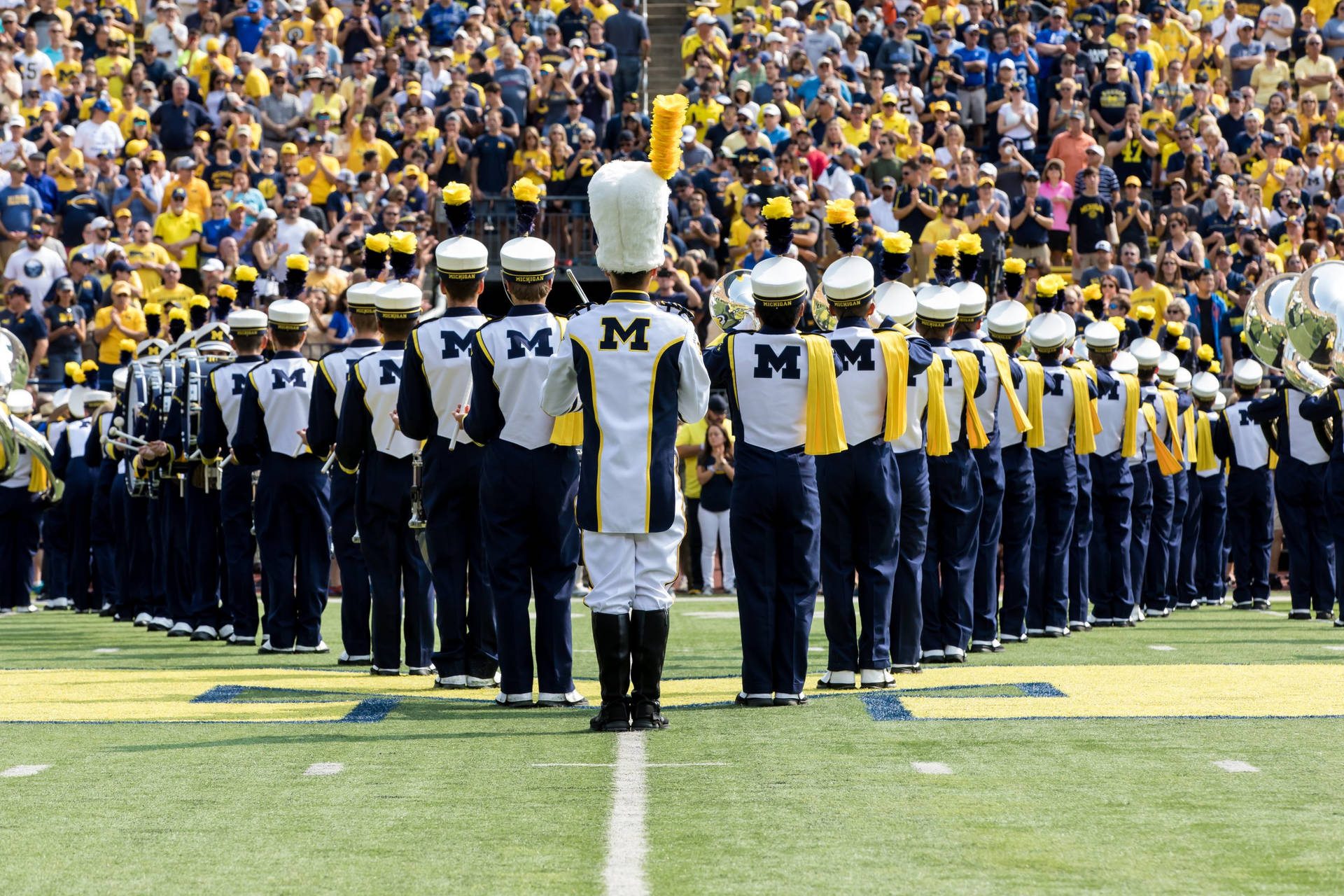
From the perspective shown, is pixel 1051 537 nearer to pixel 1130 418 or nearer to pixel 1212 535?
pixel 1130 418

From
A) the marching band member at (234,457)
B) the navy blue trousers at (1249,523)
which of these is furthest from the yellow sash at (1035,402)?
the navy blue trousers at (1249,523)

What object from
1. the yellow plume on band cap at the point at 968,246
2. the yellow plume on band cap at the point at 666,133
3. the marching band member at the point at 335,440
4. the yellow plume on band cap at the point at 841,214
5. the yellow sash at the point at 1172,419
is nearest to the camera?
the yellow plume on band cap at the point at 666,133

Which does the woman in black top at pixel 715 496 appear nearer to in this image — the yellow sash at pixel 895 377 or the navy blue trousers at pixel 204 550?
the navy blue trousers at pixel 204 550

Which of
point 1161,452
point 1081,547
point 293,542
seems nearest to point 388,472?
point 293,542

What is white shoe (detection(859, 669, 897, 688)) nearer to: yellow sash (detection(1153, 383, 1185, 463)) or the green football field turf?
the green football field turf

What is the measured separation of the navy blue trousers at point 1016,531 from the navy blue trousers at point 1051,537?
1.49ft

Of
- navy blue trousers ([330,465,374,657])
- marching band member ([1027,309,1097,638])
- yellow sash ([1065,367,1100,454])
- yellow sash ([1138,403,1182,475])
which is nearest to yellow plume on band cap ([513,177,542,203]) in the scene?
navy blue trousers ([330,465,374,657])

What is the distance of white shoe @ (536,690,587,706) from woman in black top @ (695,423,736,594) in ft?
34.9

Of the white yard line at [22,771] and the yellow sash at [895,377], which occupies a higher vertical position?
the yellow sash at [895,377]

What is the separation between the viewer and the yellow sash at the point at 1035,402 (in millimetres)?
13227

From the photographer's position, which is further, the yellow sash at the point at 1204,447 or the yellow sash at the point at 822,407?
the yellow sash at the point at 1204,447

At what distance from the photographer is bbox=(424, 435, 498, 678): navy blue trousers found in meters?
9.78

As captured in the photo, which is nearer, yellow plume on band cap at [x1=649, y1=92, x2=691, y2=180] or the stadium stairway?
yellow plume on band cap at [x1=649, y1=92, x2=691, y2=180]

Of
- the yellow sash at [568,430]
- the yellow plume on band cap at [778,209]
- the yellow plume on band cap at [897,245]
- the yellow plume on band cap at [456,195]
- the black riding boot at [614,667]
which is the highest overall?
the yellow plume on band cap at [456,195]
